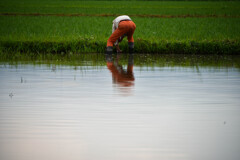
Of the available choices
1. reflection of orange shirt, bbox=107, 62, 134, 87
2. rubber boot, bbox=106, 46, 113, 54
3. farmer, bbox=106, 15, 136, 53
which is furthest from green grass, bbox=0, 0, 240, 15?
reflection of orange shirt, bbox=107, 62, 134, 87

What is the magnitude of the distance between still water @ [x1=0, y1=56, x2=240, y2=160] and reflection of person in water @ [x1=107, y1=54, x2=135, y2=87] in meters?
0.03

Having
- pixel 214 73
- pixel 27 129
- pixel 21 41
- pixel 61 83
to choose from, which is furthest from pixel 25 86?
pixel 21 41

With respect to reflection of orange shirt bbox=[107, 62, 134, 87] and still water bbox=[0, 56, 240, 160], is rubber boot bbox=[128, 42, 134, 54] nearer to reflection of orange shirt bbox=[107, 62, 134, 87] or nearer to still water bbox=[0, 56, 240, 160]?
reflection of orange shirt bbox=[107, 62, 134, 87]

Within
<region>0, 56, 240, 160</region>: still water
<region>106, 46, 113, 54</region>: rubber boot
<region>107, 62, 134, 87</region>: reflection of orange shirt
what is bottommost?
<region>0, 56, 240, 160</region>: still water

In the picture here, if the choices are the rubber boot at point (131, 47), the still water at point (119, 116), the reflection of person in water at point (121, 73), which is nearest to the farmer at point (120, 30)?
the rubber boot at point (131, 47)

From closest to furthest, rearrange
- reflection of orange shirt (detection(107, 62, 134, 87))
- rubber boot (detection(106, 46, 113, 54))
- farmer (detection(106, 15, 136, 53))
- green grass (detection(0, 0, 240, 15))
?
reflection of orange shirt (detection(107, 62, 134, 87))
farmer (detection(106, 15, 136, 53))
rubber boot (detection(106, 46, 113, 54))
green grass (detection(0, 0, 240, 15))

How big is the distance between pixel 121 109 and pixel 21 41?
30.3 ft

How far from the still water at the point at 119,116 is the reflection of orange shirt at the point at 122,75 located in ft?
0.07

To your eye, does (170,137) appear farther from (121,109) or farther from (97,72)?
(97,72)

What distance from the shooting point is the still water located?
4.36 metres

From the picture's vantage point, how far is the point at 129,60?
1265 centimetres

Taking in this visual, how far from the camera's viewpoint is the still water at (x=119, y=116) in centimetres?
436

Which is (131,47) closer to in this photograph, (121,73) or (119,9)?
(121,73)

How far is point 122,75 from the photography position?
9531mm
